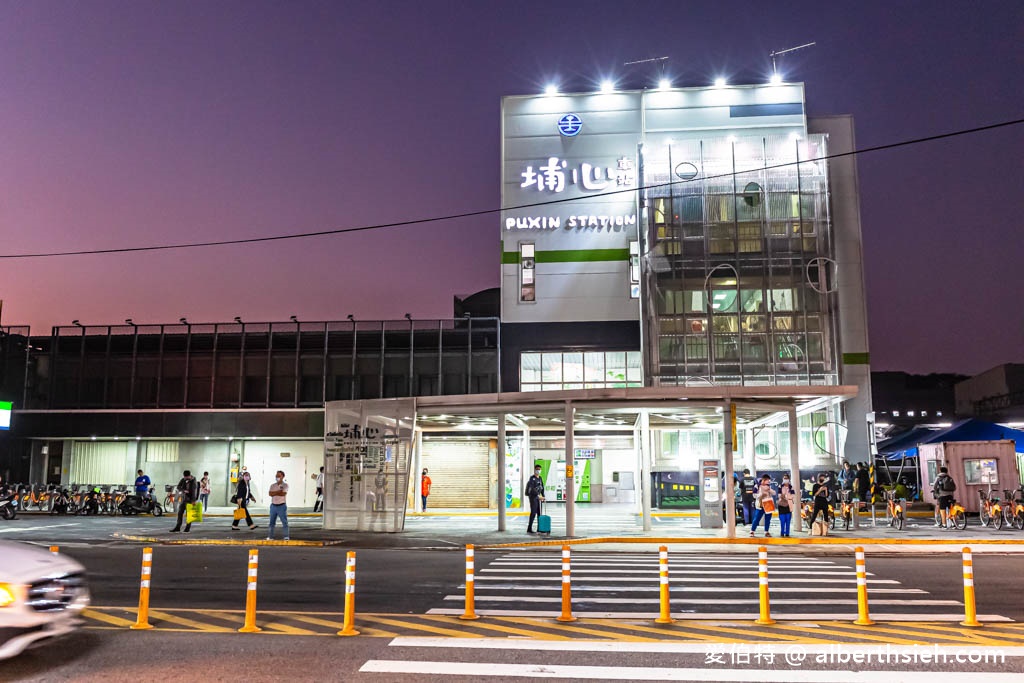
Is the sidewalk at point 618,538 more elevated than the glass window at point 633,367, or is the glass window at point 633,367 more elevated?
the glass window at point 633,367

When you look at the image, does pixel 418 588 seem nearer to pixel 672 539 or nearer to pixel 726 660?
pixel 726 660

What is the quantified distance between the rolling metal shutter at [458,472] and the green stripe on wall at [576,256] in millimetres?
9886

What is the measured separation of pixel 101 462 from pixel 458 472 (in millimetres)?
17821

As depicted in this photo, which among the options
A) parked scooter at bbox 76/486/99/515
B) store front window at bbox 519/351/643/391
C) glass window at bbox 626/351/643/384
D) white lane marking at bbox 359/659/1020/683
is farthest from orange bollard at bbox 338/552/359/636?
glass window at bbox 626/351/643/384

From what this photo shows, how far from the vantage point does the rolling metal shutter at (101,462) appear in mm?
39594

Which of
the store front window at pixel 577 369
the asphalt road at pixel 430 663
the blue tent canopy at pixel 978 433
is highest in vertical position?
the store front window at pixel 577 369

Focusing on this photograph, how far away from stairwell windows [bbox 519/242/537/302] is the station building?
12 cm

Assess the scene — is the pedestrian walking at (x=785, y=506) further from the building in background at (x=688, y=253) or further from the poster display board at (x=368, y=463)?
the building in background at (x=688, y=253)

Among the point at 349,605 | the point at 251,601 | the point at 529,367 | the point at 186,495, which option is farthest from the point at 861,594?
the point at 529,367

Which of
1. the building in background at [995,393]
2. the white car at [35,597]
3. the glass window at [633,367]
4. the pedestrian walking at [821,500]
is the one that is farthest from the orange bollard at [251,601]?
the building in background at [995,393]

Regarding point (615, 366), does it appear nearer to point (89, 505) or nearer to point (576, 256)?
point (576, 256)

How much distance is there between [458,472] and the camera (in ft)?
126

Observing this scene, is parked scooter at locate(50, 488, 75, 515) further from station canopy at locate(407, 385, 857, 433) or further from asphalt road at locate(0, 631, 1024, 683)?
asphalt road at locate(0, 631, 1024, 683)

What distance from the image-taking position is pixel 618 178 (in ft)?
137
